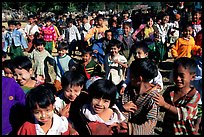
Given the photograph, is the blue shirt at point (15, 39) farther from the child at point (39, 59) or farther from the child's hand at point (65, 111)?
the child's hand at point (65, 111)

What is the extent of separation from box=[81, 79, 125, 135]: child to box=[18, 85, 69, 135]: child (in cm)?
25

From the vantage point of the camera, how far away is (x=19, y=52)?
9633mm

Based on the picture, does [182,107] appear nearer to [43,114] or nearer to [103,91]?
[103,91]

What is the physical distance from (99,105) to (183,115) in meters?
0.70

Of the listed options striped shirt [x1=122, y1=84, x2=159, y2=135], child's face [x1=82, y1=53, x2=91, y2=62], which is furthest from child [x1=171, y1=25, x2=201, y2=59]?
striped shirt [x1=122, y1=84, x2=159, y2=135]

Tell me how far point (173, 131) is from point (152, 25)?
655 cm

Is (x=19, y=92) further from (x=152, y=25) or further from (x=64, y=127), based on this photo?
(x=152, y=25)

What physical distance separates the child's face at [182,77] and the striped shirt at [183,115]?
80mm

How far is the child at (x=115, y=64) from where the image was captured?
18.2 feet

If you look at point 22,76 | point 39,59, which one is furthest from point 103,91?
point 39,59

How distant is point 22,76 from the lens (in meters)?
3.59

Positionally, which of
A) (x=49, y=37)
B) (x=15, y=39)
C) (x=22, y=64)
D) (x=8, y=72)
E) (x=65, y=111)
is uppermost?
(x=22, y=64)

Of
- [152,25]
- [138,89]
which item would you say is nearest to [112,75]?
[138,89]

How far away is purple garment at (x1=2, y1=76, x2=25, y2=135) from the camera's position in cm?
306
